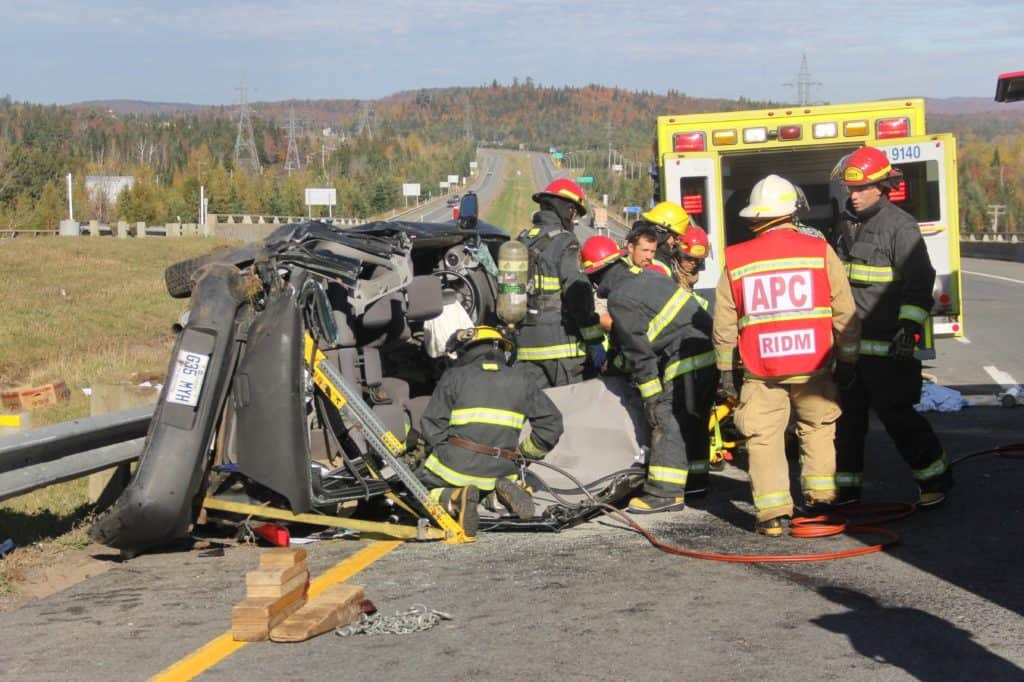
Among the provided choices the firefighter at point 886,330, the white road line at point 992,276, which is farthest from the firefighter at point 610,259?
the white road line at point 992,276

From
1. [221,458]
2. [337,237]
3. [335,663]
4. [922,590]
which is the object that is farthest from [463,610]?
[337,237]

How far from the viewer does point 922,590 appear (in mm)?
5352

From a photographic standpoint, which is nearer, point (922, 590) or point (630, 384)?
point (922, 590)

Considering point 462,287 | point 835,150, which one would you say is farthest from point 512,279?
point 835,150

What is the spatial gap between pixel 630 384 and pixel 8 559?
12.7 feet

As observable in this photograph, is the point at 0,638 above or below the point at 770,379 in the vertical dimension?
below

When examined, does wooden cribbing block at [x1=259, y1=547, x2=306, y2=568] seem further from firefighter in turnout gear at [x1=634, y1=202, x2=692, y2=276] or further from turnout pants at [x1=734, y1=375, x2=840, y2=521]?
firefighter in turnout gear at [x1=634, y1=202, x2=692, y2=276]

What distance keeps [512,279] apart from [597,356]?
0.94m

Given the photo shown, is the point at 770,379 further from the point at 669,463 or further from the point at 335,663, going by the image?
the point at 335,663

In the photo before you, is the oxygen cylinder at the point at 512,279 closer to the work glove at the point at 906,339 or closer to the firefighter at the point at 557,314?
the firefighter at the point at 557,314

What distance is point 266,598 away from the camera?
16.5 ft

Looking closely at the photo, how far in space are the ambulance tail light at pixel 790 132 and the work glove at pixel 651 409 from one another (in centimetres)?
487

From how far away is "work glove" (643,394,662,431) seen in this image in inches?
307

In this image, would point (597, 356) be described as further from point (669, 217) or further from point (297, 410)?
point (297, 410)
